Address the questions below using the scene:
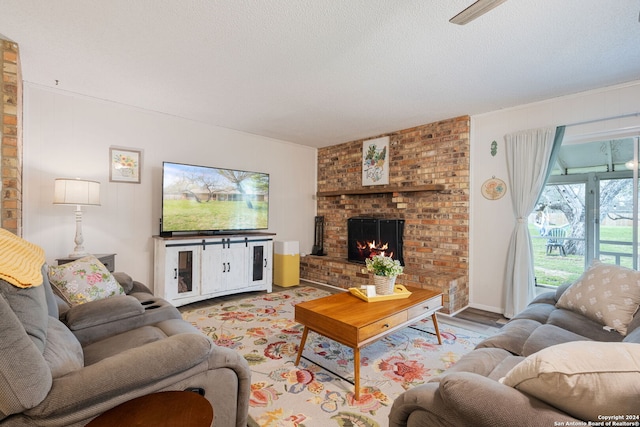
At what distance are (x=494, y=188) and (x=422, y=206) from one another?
922 millimetres

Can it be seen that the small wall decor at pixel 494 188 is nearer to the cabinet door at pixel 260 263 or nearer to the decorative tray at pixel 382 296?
the decorative tray at pixel 382 296

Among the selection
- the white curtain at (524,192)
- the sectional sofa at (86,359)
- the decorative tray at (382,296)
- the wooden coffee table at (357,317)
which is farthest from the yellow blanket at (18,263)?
the white curtain at (524,192)

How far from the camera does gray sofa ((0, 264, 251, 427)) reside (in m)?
0.91

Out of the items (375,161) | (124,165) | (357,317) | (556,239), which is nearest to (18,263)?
(357,317)

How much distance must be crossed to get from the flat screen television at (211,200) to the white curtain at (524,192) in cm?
338

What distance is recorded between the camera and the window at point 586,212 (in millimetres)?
3027

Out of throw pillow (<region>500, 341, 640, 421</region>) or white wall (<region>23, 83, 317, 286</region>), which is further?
white wall (<region>23, 83, 317, 286</region>)

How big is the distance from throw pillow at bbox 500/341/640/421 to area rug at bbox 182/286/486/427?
1087mm

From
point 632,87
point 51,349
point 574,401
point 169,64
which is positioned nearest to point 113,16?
point 169,64

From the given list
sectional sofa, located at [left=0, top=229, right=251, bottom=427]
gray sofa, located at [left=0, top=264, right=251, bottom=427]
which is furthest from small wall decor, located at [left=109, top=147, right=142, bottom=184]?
gray sofa, located at [left=0, top=264, right=251, bottom=427]

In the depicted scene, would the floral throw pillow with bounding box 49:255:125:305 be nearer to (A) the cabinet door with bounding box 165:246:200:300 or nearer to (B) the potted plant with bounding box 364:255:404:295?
(A) the cabinet door with bounding box 165:246:200:300

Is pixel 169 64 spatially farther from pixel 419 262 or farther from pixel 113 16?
pixel 419 262

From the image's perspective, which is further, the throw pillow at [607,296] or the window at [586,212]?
the window at [586,212]

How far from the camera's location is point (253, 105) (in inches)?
142
